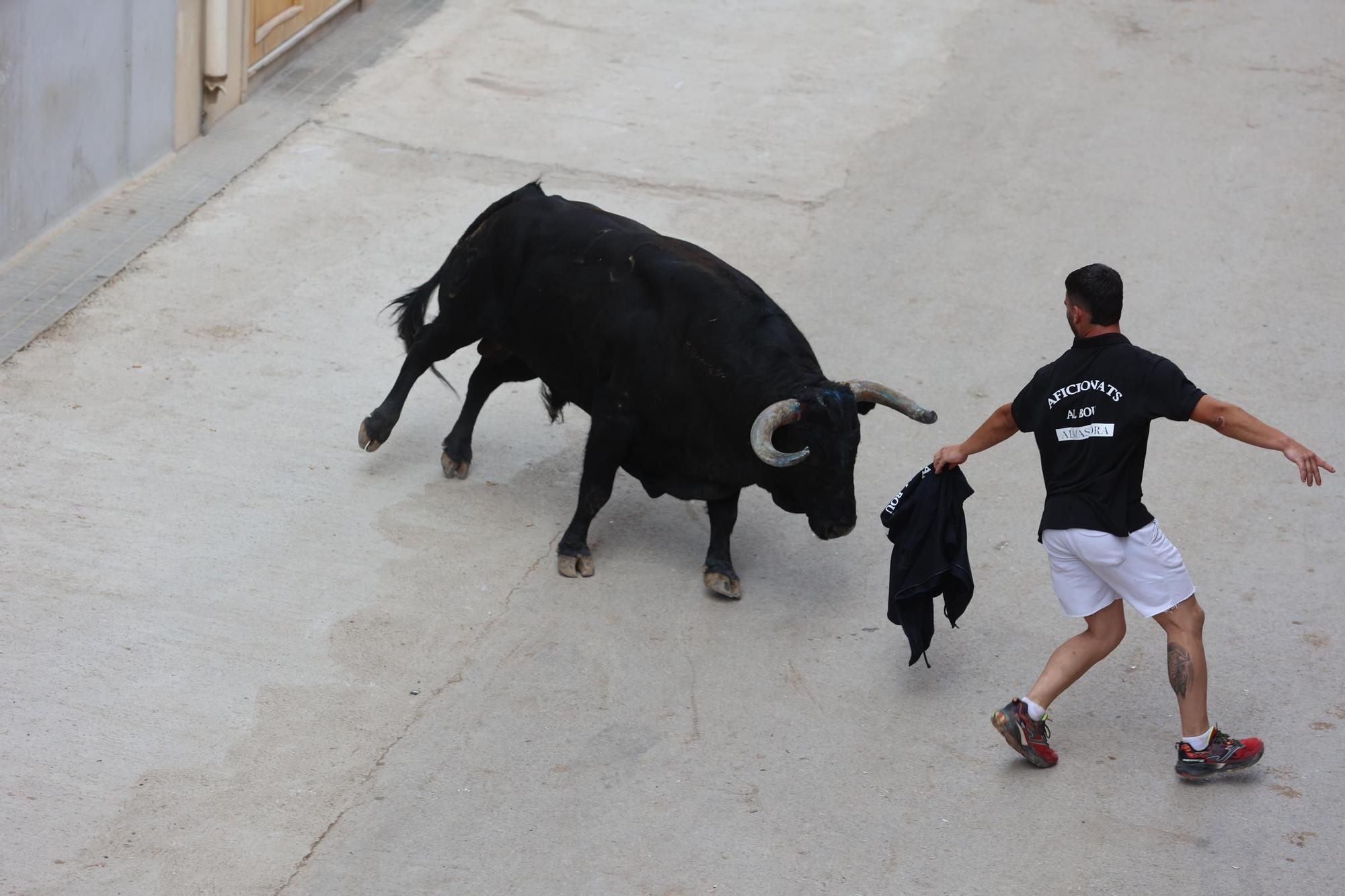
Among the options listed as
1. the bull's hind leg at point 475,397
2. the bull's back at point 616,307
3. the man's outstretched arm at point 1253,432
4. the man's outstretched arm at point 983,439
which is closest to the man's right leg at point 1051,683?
the man's outstretched arm at point 983,439

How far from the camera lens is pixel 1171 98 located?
12.8m

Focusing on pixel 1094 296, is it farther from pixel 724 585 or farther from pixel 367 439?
pixel 367 439

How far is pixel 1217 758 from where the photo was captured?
5.61 metres

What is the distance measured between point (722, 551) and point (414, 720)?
5.57ft

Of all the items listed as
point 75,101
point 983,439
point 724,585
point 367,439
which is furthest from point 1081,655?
point 75,101

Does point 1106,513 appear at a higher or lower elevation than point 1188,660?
higher

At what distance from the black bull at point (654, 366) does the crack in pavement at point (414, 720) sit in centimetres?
21

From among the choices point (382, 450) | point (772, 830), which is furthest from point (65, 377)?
point (772, 830)

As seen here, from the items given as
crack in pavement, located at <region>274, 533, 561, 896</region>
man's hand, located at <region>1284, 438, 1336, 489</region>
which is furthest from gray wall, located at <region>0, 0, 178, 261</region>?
man's hand, located at <region>1284, 438, 1336, 489</region>

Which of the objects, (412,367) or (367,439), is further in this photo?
(412,367)

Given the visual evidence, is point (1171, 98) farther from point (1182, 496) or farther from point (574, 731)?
point (574, 731)

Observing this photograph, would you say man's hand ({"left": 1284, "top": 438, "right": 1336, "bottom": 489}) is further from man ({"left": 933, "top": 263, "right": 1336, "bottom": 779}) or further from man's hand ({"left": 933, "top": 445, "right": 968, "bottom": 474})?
man's hand ({"left": 933, "top": 445, "right": 968, "bottom": 474})

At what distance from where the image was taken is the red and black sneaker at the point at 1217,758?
561 cm

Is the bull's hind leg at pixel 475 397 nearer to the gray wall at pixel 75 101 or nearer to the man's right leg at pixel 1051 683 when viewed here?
the man's right leg at pixel 1051 683
